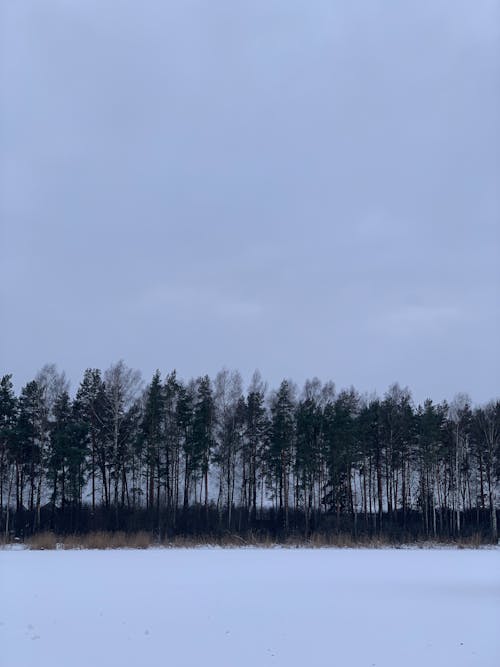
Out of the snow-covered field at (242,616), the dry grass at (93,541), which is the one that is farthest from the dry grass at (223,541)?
the snow-covered field at (242,616)

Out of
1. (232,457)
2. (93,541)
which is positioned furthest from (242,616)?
(232,457)

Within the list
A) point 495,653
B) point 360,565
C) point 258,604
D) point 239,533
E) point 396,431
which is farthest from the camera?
point 396,431

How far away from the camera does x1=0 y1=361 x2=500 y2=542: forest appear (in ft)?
130

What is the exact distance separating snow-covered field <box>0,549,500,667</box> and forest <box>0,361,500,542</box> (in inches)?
705

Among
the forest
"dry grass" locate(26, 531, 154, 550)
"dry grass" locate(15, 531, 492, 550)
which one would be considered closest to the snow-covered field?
"dry grass" locate(26, 531, 154, 550)

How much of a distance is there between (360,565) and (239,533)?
45.0 feet

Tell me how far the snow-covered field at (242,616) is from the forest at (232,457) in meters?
17.9

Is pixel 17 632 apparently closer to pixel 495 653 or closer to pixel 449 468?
pixel 495 653

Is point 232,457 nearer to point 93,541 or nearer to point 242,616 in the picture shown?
point 93,541

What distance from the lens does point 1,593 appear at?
13977mm

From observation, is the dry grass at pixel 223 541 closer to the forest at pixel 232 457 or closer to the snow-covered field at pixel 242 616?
the forest at pixel 232 457

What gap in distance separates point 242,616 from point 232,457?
33656 mm

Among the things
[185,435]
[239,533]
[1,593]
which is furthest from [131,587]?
[185,435]

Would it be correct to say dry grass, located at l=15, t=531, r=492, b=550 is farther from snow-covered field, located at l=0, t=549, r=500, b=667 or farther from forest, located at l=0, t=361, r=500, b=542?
snow-covered field, located at l=0, t=549, r=500, b=667
